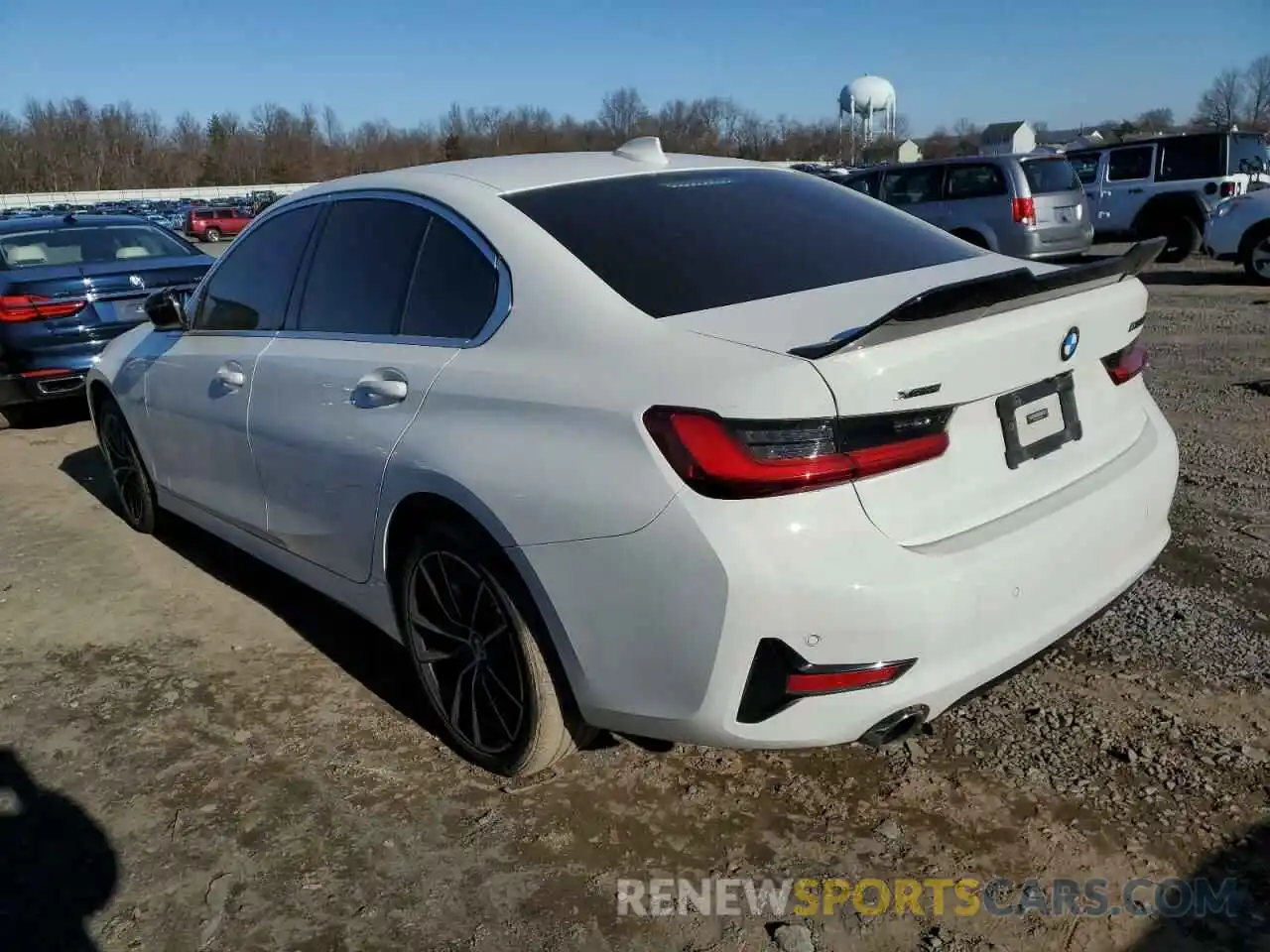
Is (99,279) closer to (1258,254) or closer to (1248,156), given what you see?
(1258,254)

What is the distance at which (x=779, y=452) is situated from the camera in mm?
2023

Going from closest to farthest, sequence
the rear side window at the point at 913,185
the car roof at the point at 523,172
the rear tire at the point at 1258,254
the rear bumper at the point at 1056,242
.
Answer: the car roof at the point at 523,172
the rear tire at the point at 1258,254
the rear bumper at the point at 1056,242
the rear side window at the point at 913,185

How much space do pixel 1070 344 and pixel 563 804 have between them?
1732mm

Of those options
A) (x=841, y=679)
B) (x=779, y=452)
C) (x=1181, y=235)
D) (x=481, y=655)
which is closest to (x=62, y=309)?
(x=481, y=655)

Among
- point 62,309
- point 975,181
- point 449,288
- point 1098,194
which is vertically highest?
point 975,181

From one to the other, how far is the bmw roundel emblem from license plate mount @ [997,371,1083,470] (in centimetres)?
5

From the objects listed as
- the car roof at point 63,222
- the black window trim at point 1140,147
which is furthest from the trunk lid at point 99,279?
the black window trim at point 1140,147

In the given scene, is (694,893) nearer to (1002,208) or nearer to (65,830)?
(65,830)

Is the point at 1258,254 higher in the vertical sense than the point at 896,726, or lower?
higher

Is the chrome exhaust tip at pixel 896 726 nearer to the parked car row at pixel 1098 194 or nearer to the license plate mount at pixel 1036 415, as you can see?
the license plate mount at pixel 1036 415

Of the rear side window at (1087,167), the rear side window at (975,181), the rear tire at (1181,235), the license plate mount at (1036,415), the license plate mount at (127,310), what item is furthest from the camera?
the rear side window at (1087,167)

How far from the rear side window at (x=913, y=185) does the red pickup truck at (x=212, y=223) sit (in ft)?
107

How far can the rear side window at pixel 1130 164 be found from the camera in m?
15.2

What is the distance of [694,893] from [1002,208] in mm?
12435
